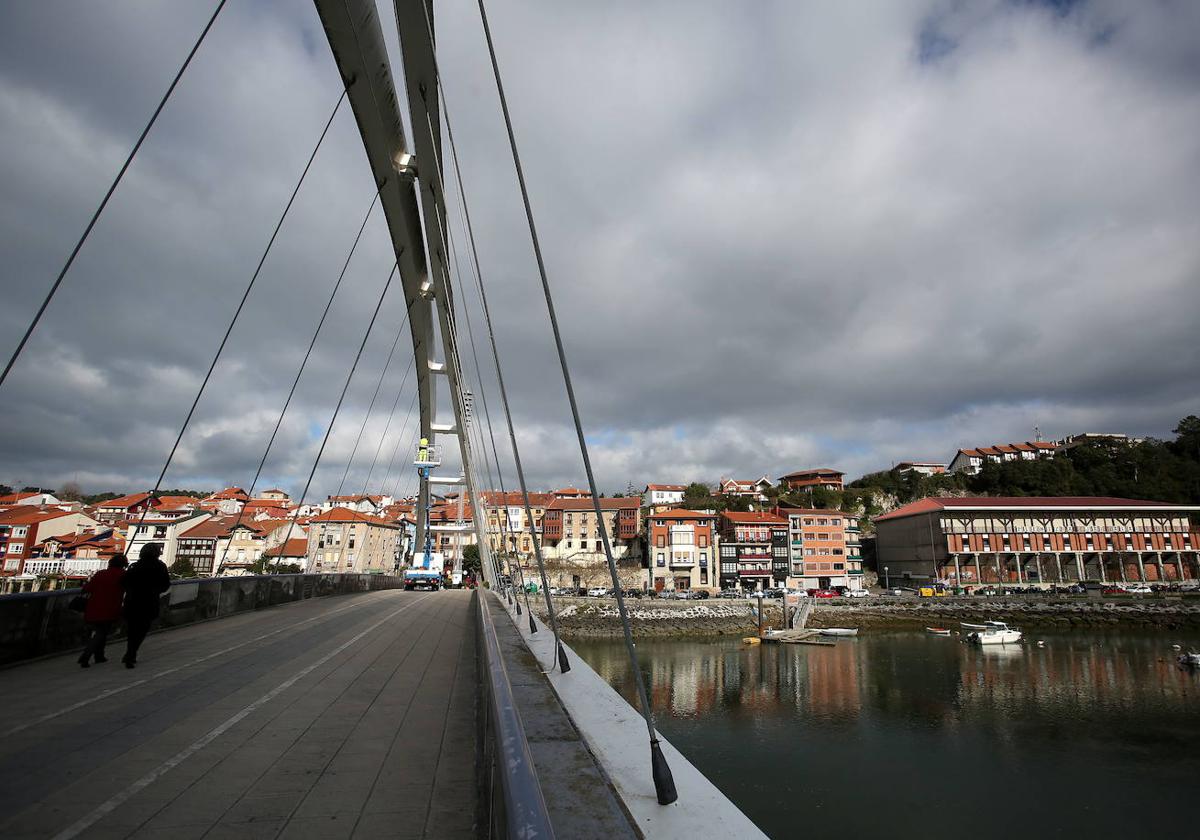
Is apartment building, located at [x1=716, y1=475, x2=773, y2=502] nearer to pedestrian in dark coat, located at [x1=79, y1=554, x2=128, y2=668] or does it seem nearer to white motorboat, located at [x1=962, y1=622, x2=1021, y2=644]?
white motorboat, located at [x1=962, y1=622, x2=1021, y2=644]

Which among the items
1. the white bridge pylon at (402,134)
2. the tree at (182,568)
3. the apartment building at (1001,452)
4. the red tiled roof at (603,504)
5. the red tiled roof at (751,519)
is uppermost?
the apartment building at (1001,452)

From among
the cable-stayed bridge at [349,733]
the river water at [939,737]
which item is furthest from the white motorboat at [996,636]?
the cable-stayed bridge at [349,733]

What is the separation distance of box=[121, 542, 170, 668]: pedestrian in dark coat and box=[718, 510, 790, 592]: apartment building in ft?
192

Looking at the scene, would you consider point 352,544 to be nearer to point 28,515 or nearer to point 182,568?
point 182,568

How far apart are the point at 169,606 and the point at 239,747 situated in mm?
6656

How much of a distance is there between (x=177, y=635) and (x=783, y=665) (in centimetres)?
3277

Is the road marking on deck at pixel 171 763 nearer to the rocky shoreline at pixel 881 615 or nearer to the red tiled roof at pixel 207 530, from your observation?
the rocky shoreline at pixel 881 615

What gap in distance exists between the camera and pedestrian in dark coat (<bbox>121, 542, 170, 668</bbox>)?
18.2 feet

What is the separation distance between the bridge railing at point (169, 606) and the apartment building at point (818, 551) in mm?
51381

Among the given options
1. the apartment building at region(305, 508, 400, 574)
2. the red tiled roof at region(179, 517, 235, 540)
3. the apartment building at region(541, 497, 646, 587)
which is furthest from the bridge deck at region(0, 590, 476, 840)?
the red tiled roof at region(179, 517, 235, 540)

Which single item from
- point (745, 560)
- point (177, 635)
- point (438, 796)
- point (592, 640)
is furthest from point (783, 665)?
point (438, 796)

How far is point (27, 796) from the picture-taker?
2.46m

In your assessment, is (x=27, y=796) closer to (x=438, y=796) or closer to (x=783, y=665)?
(x=438, y=796)

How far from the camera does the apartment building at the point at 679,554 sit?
59.3m
